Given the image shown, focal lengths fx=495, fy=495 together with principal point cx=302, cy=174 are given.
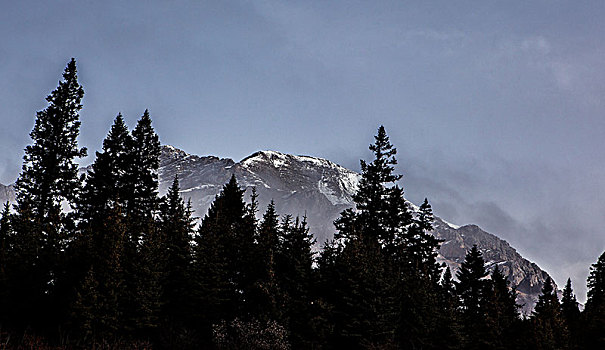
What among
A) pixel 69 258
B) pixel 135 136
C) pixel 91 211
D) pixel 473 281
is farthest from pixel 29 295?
pixel 473 281

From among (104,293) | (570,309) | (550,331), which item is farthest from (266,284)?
(570,309)

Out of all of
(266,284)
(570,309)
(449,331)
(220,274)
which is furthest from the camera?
(570,309)

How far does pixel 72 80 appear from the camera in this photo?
4169cm

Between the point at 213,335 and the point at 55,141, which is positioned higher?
the point at 55,141

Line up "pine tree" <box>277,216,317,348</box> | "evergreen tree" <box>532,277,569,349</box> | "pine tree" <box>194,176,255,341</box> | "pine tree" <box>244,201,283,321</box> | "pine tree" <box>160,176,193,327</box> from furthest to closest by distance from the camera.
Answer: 1. "evergreen tree" <box>532,277,569,349</box>
2. "pine tree" <box>194,176,255,341</box>
3. "pine tree" <box>160,176,193,327</box>
4. "pine tree" <box>277,216,317,348</box>
5. "pine tree" <box>244,201,283,321</box>

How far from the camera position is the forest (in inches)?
1008

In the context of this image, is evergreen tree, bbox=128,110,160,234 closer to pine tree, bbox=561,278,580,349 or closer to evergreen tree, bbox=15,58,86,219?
evergreen tree, bbox=15,58,86,219

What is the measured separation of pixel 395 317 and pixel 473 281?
91.2 feet

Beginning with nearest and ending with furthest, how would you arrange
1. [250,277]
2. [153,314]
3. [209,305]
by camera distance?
[153,314] < [209,305] < [250,277]

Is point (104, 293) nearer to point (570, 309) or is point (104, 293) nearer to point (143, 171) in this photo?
point (143, 171)

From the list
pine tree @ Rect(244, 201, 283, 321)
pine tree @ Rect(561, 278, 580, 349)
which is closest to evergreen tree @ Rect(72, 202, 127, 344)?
pine tree @ Rect(244, 201, 283, 321)

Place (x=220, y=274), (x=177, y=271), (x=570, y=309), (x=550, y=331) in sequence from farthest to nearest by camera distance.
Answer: (x=570, y=309) < (x=550, y=331) < (x=220, y=274) < (x=177, y=271)

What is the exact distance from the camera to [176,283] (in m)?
31.0

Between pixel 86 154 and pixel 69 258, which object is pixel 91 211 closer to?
pixel 86 154
